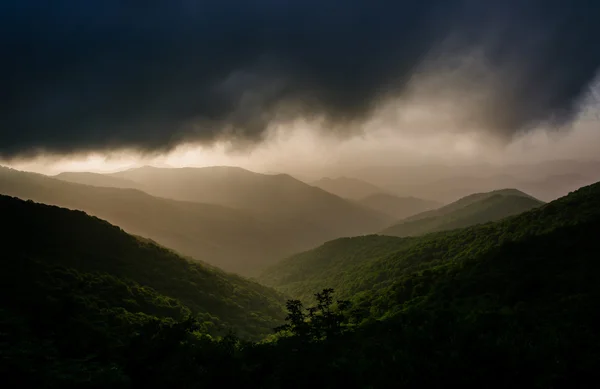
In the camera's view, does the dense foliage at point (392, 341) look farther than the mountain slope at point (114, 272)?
No

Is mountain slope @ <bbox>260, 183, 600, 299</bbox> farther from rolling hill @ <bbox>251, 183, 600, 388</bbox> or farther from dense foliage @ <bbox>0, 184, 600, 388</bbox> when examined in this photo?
dense foliage @ <bbox>0, 184, 600, 388</bbox>

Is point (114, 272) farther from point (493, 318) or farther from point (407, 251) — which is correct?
point (407, 251)

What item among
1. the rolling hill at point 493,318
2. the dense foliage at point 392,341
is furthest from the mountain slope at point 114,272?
the rolling hill at point 493,318

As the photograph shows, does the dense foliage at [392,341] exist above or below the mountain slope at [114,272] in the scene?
below

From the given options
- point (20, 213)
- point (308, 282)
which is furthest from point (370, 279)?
point (20, 213)

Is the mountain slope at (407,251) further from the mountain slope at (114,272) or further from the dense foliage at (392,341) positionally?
the mountain slope at (114,272)

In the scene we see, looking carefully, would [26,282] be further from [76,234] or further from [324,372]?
[324,372]

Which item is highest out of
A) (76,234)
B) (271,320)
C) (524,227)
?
(76,234)

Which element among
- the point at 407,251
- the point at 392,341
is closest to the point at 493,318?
the point at 392,341
